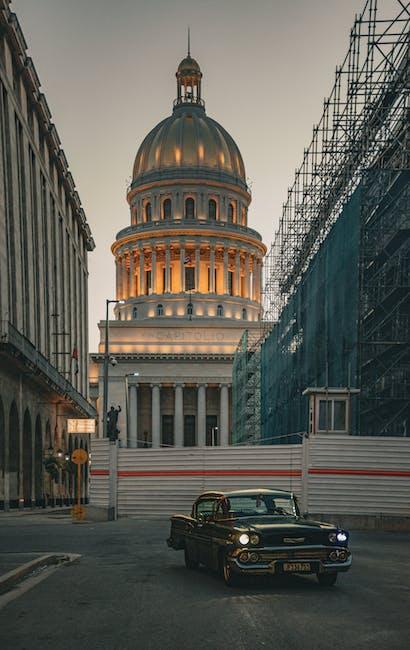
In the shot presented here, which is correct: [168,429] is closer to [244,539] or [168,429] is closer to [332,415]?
[332,415]

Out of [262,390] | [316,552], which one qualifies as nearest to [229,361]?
[262,390]

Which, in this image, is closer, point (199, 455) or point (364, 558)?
point (364, 558)

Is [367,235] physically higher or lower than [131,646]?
higher

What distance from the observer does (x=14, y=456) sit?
161ft

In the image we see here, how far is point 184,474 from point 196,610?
81.8 ft

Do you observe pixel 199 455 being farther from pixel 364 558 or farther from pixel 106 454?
pixel 364 558

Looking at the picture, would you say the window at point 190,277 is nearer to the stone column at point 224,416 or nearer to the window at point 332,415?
the stone column at point 224,416

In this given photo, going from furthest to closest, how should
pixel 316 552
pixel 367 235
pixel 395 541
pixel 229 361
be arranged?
pixel 229 361
pixel 367 235
pixel 395 541
pixel 316 552

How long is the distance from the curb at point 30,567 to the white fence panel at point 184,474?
1516cm

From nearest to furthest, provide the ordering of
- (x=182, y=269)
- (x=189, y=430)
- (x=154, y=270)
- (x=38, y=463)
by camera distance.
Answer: (x=38, y=463), (x=189, y=430), (x=182, y=269), (x=154, y=270)

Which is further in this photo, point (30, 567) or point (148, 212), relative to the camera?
point (148, 212)

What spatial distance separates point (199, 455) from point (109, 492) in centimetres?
388

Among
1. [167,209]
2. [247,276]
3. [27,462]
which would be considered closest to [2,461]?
[27,462]

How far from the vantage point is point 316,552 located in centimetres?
1351
